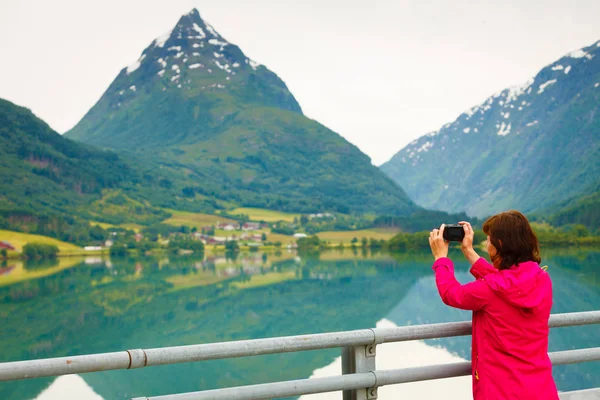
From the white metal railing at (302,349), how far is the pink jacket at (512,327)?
37 centimetres

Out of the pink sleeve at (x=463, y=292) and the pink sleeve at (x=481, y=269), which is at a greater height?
the pink sleeve at (x=481, y=269)

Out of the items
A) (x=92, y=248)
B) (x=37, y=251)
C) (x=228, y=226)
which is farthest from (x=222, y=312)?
(x=228, y=226)

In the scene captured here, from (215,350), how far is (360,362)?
81cm

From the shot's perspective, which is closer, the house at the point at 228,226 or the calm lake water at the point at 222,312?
the calm lake water at the point at 222,312

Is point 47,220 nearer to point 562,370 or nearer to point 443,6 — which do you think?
point 443,6

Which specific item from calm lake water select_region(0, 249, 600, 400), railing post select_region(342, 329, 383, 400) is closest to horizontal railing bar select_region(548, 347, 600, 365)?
railing post select_region(342, 329, 383, 400)

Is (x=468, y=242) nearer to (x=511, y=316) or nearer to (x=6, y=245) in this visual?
(x=511, y=316)

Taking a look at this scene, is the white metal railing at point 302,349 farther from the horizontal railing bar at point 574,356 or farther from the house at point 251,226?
the house at point 251,226

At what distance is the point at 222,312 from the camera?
51.1 m

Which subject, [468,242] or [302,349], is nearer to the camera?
[302,349]

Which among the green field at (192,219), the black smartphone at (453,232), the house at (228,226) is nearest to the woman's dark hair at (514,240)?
the black smartphone at (453,232)

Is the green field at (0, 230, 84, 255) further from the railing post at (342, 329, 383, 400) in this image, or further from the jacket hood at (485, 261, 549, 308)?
the jacket hood at (485, 261, 549, 308)

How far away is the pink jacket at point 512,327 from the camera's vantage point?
10.9 ft

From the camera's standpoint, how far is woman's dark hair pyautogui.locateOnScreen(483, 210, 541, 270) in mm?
3492
